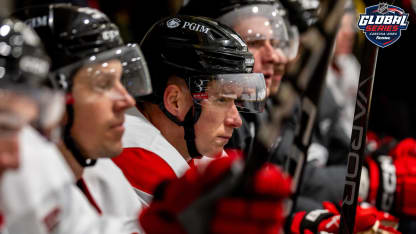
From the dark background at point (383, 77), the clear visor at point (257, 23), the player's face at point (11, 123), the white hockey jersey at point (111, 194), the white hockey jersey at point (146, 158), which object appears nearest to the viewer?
the player's face at point (11, 123)

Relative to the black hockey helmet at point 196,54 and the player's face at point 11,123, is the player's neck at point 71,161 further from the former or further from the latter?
the black hockey helmet at point 196,54

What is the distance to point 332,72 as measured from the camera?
12.5 ft

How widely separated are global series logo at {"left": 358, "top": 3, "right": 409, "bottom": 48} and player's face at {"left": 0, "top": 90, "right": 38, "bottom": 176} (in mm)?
833

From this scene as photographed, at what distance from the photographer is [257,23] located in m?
2.19

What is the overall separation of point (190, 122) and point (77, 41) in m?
0.55

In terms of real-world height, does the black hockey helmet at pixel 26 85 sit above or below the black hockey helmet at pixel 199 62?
above

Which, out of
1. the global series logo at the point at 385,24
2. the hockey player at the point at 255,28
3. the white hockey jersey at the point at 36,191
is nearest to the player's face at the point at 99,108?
the white hockey jersey at the point at 36,191

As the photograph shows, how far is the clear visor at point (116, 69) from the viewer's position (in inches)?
47.9

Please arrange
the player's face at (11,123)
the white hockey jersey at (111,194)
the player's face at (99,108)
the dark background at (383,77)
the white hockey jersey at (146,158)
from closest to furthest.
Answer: the player's face at (11,123) → the player's face at (99,108) → the white hockey jersey at (111,194) → the white hockey jersey at (146,158) → the dark background at (383,77)

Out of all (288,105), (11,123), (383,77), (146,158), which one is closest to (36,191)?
(11,123)

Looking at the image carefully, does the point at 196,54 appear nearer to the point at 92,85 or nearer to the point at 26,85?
the point at 92,85

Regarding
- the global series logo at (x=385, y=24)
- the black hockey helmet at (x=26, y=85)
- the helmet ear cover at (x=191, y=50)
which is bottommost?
the helmet ear cover at (x=191, y=50)

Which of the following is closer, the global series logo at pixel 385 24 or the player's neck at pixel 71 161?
the player's neck at pixel 71 161

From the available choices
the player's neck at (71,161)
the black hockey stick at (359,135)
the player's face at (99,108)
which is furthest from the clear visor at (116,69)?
the black hockey stick at (359,135)
